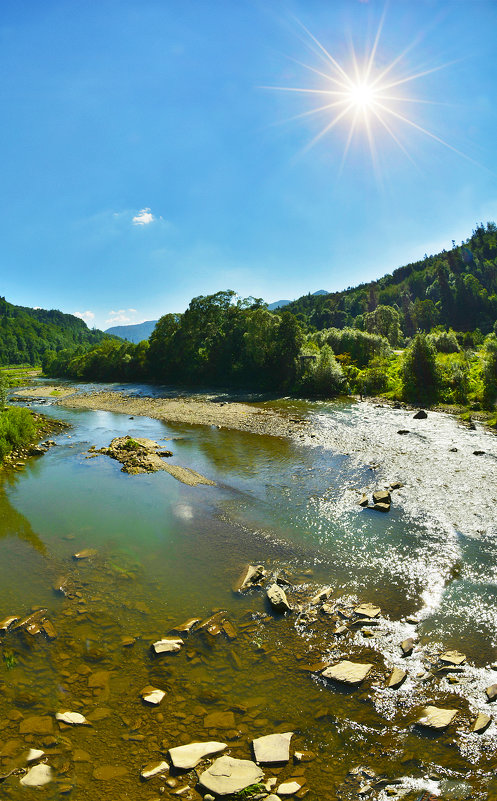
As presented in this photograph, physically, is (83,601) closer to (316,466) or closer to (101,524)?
(101,524)

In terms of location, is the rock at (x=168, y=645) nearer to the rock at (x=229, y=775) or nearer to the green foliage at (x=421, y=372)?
the rock at (x=229, y=775)

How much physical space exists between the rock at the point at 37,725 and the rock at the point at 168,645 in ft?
7.80

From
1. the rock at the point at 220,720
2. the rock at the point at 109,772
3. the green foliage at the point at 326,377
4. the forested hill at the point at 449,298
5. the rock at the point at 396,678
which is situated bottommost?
the rock at the point at 220,720

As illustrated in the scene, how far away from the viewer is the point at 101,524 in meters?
15.6

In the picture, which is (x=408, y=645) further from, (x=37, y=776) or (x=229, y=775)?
(x=37, y=776)

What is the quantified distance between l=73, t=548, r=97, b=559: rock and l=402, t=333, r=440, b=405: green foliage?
3906 centimetres

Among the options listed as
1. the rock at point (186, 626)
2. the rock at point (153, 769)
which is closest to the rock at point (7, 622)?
the rock at point (186, 626)

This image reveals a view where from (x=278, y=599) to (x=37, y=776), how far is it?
6.12 meters

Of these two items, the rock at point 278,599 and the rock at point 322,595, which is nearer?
the rock at point 278,599

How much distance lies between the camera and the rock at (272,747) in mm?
5883

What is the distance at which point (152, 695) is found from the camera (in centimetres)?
721

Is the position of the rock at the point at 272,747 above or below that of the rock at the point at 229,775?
below

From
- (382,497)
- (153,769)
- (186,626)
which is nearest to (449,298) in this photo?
(382,497)

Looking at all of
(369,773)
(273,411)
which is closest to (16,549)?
(369,773)
